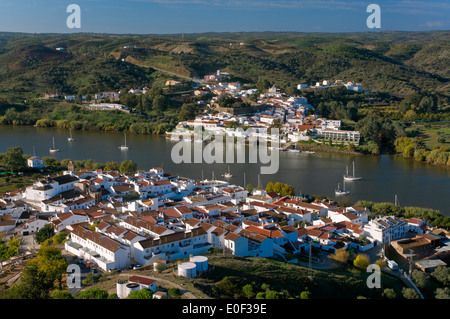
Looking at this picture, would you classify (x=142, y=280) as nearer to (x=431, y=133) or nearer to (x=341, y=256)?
(x=341, y=256)

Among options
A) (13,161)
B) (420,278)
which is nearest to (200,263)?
(420,278)

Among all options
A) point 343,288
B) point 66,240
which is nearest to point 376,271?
point 343,288

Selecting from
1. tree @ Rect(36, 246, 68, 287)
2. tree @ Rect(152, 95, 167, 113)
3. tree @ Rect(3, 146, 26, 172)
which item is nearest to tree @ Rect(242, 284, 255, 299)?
tree @ Rect(36, 246, 68, 287)

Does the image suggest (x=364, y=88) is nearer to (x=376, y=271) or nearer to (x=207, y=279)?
(x=376, y=271)

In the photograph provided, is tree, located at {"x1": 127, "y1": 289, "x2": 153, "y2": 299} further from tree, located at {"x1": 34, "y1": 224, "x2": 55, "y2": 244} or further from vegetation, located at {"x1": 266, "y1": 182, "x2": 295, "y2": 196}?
vegetation, located at {"x1": 266, "y1": 182, "x2": 295, "y2": 196}

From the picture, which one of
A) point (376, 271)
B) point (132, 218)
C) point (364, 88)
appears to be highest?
point (364, 88)
